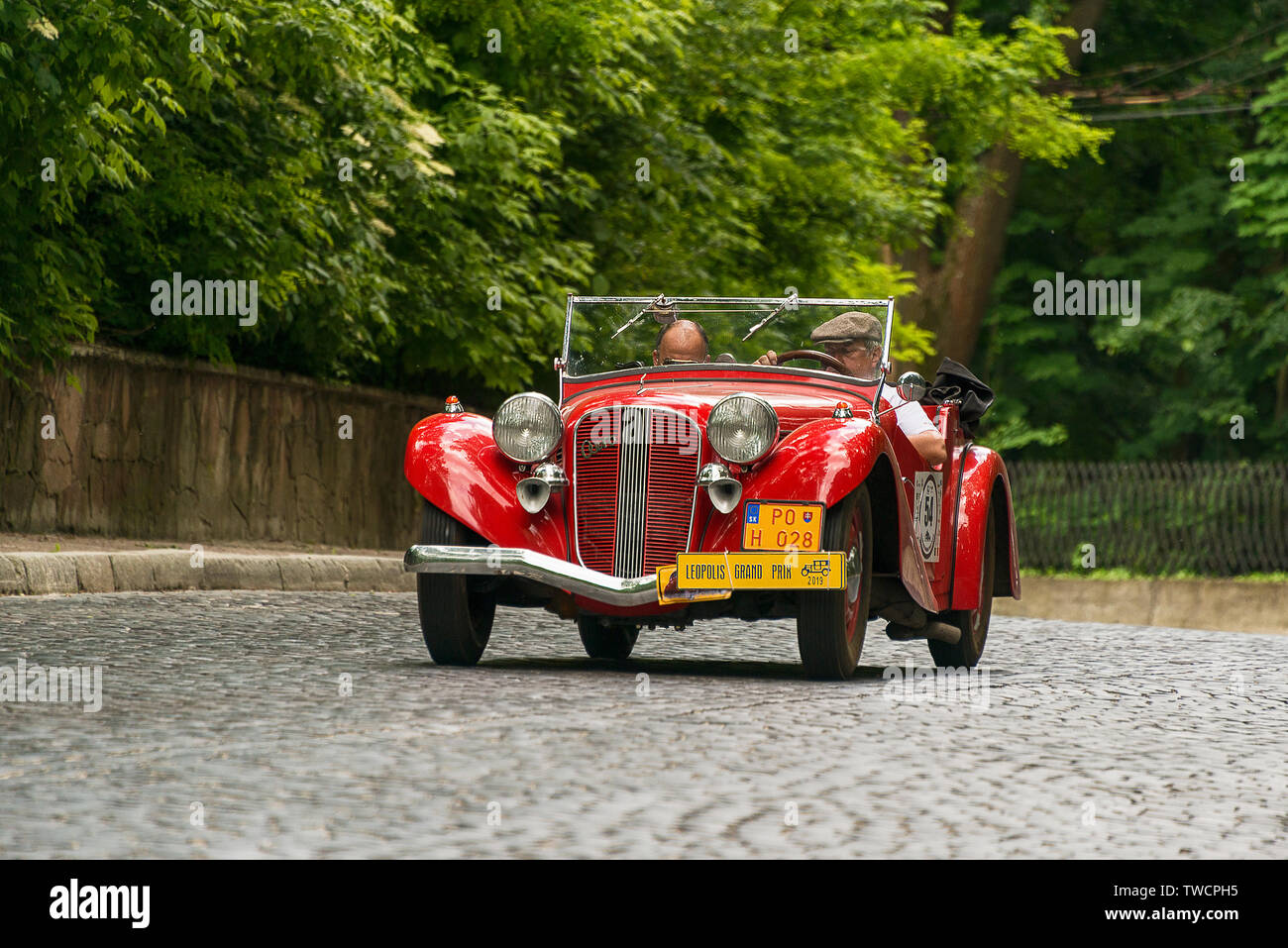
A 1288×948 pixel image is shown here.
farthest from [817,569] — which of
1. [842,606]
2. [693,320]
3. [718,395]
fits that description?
[693,320]

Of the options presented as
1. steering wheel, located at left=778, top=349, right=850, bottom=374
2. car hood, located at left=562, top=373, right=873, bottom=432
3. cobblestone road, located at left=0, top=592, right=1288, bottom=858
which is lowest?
cobblestone road, located at left=0, top=592, right=1288, bottom=858

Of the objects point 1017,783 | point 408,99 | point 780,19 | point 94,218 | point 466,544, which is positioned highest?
point 780,19

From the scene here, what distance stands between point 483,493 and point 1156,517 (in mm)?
16156

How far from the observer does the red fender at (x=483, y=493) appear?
27.9 feet

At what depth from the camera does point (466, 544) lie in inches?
337

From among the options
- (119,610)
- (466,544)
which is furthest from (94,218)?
(466,544)

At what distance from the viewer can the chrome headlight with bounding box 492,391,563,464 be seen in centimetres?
858

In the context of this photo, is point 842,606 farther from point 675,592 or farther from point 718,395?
point 718,395

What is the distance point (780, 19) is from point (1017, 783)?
1751cm

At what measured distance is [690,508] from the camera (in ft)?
27.6

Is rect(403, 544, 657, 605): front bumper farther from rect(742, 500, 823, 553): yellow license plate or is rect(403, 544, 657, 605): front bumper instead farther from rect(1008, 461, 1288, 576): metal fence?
rect(1008, 461, 1288, 576): metal fence

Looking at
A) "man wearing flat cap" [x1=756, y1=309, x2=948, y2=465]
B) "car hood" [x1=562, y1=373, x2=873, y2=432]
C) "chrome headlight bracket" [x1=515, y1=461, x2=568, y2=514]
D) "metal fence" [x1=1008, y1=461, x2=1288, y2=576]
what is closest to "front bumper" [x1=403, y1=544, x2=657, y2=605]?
"chrome headlight bracket" [x1=515, y1=461, x2=568, y2=514]

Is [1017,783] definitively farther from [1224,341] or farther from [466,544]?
[1224,341]

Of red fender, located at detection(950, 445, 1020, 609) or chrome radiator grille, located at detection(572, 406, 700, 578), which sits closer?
chrome radiator grille, located at detection(572, 406, 700, 578)
